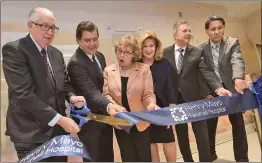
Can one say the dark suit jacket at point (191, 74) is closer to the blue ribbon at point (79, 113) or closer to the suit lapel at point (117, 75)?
the suit lapel at point (117, 75)

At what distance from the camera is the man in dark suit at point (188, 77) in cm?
231

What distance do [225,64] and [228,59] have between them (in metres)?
0.05

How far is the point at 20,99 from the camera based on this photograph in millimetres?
1562

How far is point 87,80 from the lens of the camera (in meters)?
1.98

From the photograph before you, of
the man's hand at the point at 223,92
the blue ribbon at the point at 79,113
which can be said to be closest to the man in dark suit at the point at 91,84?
the blue ribbon at the point at 79,113

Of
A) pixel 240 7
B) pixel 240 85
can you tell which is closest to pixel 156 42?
pixel 240 85

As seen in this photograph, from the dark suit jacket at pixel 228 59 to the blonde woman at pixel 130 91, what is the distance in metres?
0.71

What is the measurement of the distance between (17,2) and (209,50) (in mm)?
1661

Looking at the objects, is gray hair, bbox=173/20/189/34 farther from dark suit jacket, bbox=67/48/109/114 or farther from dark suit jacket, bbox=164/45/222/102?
dark suit jacket, bbox=67/48/109/114

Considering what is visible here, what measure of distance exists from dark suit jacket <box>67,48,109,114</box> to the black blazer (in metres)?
0.41

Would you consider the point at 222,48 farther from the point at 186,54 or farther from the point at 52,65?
the point at 52,65

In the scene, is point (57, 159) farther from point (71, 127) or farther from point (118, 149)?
point (118, 149)

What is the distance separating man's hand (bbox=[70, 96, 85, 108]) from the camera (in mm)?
1833

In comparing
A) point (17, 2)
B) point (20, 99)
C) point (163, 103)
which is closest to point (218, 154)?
point (163, 103)
